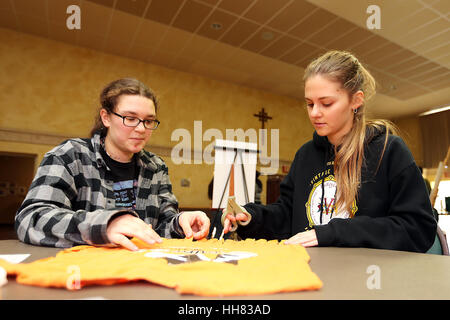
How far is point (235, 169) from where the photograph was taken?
3545 mm

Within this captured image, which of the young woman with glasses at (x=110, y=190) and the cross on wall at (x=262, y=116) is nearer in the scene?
the young woman with glasses at (x=110, y=190)

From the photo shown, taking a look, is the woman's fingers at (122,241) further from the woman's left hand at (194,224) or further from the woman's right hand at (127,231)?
the woman's left hand at (194,224)

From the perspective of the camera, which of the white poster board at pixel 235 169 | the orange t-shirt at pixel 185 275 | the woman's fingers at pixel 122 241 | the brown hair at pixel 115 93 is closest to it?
the orange t-shirt at pixel 185 275

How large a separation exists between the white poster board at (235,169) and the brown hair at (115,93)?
200 centimetres

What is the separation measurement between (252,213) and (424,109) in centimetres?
901

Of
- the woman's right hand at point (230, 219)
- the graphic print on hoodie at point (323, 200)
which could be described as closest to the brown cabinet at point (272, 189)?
the graphic print on hoodie at point (323, 200)

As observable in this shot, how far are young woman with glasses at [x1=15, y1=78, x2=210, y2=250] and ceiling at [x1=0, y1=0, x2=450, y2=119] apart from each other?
343 centimetres

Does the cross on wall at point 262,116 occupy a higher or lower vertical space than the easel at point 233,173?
higher

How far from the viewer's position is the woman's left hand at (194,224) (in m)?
1.15

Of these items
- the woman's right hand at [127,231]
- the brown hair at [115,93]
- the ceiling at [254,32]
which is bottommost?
the woman's right hand at [127,231]

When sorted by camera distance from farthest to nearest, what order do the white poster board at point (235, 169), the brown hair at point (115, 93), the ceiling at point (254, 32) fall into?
the ceiling at point (254, 32), the white poster board at point (235, 169), the brown hair at point (115, 93)

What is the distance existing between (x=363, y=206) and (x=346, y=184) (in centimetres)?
10

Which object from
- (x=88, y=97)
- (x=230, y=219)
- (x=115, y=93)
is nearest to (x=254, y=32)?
(x=88, y=97)
